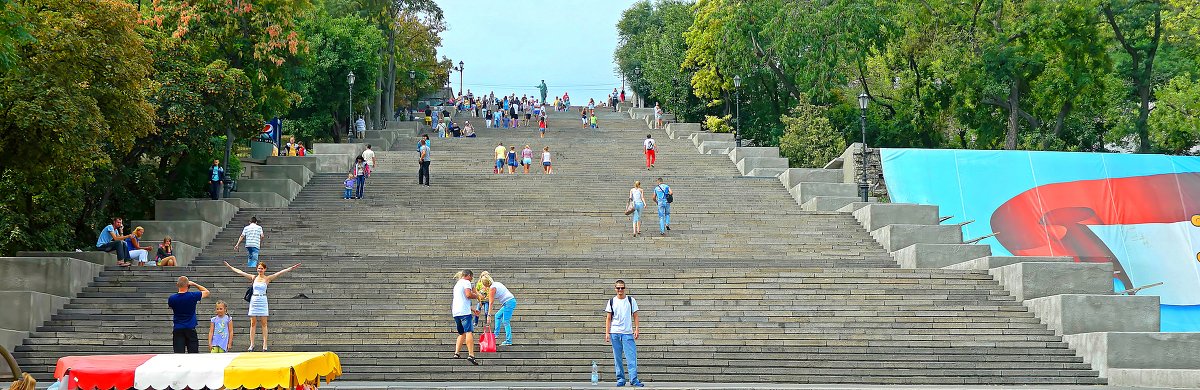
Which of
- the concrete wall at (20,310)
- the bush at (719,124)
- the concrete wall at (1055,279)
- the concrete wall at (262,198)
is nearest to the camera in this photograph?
the concrete wall at (20,310)

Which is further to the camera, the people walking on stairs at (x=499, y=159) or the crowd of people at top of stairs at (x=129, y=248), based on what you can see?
the people walking on stairs at (x=499, y=159)

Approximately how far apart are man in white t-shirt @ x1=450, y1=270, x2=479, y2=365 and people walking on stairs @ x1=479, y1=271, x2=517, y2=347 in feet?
1.59

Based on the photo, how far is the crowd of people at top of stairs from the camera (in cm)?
2536

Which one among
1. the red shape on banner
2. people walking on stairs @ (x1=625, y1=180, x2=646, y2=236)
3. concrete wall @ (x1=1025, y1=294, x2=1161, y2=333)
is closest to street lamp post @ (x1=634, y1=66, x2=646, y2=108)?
the red shape on banner

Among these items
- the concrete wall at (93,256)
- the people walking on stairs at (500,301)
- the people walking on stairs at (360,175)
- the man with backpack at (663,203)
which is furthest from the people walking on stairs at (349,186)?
the people walking on stairs at (500,301)

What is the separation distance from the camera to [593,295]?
23.3m

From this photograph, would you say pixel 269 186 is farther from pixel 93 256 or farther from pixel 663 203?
pixel 663 203

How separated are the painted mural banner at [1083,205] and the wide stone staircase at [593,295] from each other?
140 inches

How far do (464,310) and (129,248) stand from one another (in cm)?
1042

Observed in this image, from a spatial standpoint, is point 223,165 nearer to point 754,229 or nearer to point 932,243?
point 754,229

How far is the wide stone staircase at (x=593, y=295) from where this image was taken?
19797 mm

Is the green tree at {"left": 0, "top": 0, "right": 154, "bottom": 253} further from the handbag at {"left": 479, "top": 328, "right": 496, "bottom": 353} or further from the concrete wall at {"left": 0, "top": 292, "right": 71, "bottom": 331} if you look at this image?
the handbag at {"left": 479, "top": 328, "right": 496, "bottom": 353}

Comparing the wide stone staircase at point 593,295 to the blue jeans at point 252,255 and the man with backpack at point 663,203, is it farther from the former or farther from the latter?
the blue jeans at point 252,255

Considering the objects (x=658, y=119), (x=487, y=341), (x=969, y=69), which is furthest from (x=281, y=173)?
(x=658, y=119)
